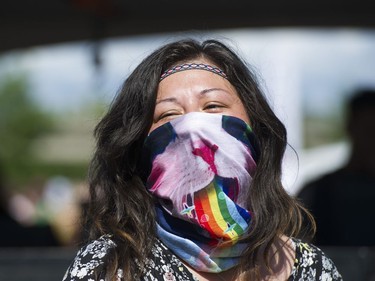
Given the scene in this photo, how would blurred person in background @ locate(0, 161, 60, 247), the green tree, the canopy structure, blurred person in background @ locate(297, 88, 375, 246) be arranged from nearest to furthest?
1. blurred person in background @ locate(297, 88, 375, 246)
2. blurred person in background @ locate(0, 161, 60, 247)
3. the canopy structure
4. the green tree

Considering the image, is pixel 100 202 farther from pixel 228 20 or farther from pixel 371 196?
pixel 228 20

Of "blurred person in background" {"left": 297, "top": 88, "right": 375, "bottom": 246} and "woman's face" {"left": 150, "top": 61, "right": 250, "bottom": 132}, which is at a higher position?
"woman's face" {"left": 150, "top": 61, "right": 250, "bottom": 132}

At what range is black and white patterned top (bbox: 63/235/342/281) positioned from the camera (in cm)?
232

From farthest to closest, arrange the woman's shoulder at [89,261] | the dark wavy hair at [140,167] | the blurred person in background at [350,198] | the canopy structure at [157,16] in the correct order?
the canopy structure at [157,16], the blurred person in background at [350,198], the dark wavy hair at [140,167], the woman's shoulder at [89,261]

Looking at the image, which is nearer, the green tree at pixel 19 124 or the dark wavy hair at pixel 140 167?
the dark wavy hair at pixel 140 167

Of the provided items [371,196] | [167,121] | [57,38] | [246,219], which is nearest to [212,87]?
[167,121]

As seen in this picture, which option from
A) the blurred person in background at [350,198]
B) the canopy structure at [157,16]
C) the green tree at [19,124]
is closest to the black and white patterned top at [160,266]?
the blurred person in background at [350,198]

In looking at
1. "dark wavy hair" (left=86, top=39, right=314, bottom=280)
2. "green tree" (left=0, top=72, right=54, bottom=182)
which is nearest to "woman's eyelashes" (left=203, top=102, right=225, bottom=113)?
"dark wavy hair" (left=86, top=39, right=314, bottom=280)

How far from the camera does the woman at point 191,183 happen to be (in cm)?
239

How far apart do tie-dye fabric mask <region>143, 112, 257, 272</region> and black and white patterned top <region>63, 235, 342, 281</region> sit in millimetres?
31

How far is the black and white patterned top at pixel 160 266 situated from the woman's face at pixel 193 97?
0.34 meters

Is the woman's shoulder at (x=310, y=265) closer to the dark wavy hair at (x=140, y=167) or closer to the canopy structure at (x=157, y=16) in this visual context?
the dark wavy hair at (x=140, y=167)

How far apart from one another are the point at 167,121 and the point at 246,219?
1.05 ft

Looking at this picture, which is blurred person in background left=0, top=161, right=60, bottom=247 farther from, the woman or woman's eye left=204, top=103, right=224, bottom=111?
woman's eye left=204, top=103, right=224, bottom=111
